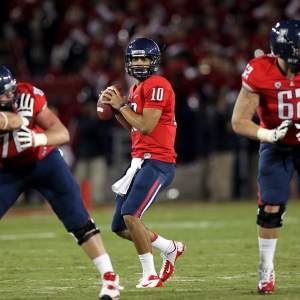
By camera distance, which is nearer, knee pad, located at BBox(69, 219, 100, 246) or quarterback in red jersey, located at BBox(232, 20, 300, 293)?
knee pad, located at BBox(69, 219, 100, 246)

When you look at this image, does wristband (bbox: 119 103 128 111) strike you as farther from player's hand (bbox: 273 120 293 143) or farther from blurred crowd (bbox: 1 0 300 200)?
blurred crowd (bbox: 1 0 300 200)

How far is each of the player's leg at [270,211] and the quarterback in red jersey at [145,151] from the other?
91cm

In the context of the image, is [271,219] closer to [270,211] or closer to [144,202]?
[270,211]

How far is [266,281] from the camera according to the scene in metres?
5.56

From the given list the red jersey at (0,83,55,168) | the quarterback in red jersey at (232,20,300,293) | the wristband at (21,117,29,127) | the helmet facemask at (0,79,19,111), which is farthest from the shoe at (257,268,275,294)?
the helmet facemask at (0,79,19,111)

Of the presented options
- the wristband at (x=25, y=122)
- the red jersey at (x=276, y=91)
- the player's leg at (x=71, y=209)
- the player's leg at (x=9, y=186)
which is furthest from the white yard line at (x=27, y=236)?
the red jersey at (x=276, y=91)

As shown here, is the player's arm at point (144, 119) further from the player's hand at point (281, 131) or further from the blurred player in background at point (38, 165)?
the player's hand at point (281, 131)

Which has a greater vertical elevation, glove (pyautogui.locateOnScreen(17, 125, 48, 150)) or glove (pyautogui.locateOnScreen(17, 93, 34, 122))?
glove (pyautogui.locateOnScreen(17, 93, 34, 122))

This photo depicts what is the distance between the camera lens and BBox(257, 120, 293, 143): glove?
5.40 meters

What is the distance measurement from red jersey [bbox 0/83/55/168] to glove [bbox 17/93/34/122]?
0.10 ft

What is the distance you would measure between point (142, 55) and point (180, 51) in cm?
796

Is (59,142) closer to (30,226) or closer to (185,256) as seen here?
(185,256)

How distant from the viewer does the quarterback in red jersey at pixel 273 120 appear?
560 centimetres

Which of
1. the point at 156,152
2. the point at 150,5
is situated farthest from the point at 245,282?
the point at 150,5
